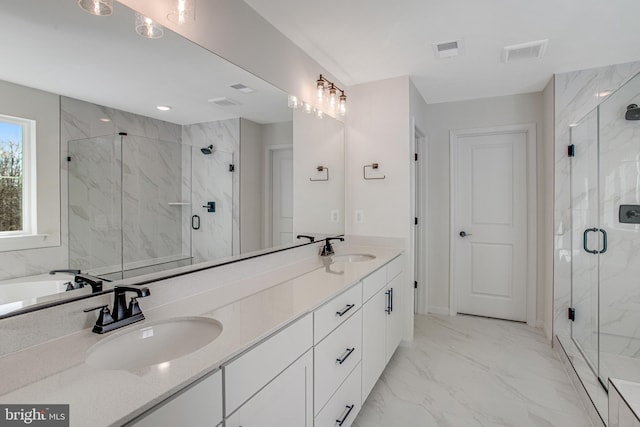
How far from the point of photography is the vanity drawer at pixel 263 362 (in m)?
0.94

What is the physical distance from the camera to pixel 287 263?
220 cm

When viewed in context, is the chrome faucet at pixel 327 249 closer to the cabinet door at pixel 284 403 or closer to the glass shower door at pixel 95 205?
the cabinet door at pixel 284 403

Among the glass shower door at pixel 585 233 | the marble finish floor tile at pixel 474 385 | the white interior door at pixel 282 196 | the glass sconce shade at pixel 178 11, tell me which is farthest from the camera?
the glass shower door at pixel 585 233

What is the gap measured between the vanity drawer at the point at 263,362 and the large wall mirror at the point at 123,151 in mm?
601

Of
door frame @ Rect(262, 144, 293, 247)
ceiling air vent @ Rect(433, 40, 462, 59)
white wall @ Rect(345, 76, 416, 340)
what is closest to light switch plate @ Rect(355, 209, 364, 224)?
white wall @ Rect(345, 76, 416, 340)

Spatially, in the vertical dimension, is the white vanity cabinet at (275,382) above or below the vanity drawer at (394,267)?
below

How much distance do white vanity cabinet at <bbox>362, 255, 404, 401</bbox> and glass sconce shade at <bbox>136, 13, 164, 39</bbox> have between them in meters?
1.58

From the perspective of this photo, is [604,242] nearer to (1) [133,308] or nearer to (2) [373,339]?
(2) [373,339]

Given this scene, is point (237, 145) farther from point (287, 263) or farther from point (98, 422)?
point (98, 422)

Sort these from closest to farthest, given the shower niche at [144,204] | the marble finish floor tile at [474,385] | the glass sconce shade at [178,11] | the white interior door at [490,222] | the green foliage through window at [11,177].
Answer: the green foliage through window at [11,177]
the shower niche at [144,204]
the glass sconce shade at [178,11]
the marble finish floor tile at [474,385]
the white interior door at [490,222]

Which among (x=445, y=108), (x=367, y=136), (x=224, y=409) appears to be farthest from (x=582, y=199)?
(x=224, y=409)

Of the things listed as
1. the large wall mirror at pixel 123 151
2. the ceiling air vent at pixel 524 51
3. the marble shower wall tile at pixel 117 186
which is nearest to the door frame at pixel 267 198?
the large wall mirror at pixel 123 151

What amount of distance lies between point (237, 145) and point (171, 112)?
0.42 metres

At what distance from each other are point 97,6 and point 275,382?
1.42 meters
